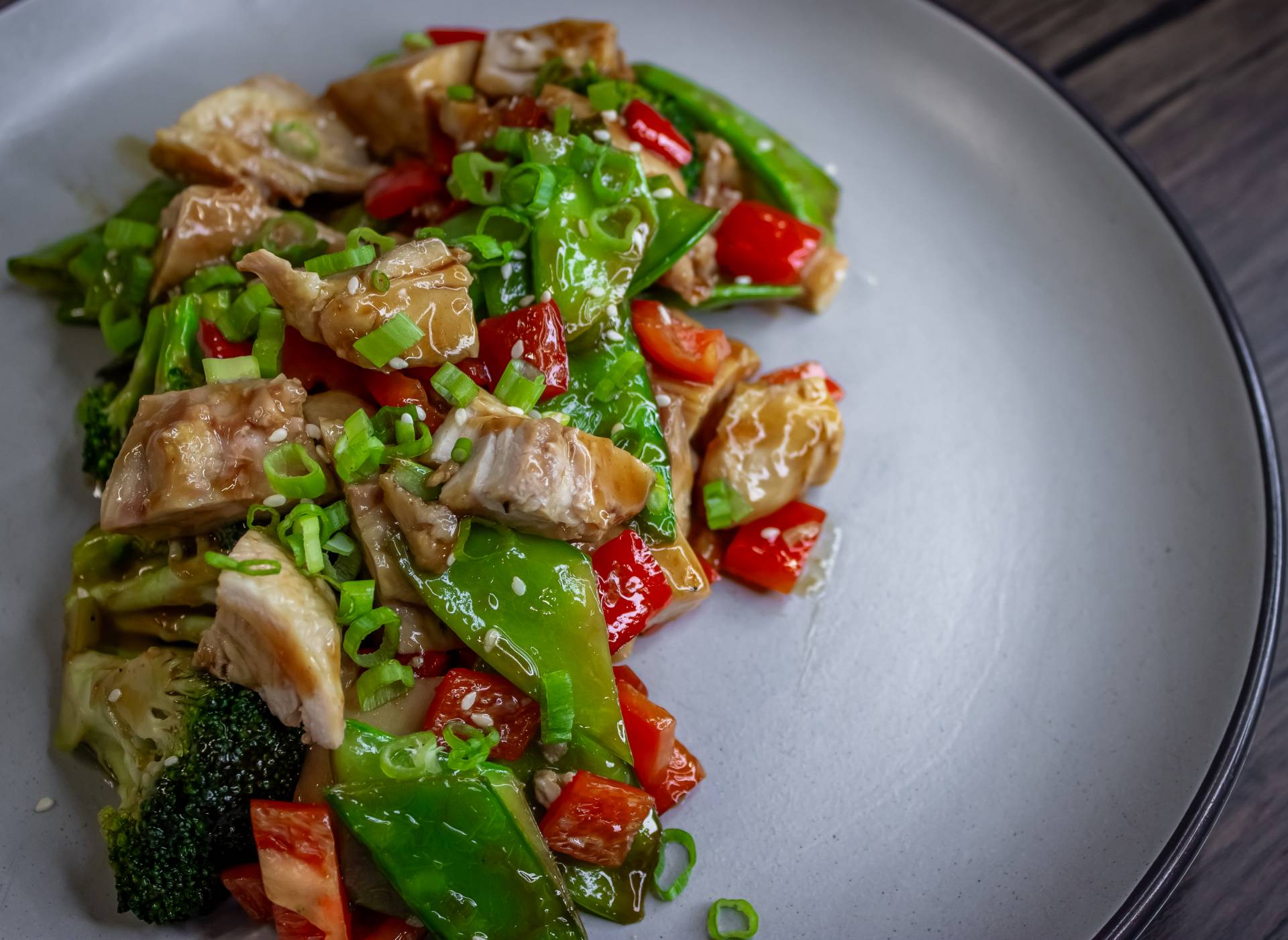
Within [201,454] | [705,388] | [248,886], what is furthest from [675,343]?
[248,886]

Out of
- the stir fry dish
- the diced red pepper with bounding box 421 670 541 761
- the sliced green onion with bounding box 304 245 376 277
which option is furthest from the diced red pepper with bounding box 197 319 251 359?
the diced red pepper with bounding box 421 670 541 761

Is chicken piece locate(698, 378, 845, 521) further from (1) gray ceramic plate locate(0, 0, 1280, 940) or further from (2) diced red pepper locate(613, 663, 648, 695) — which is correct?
(2) diced red pepper locate(613, 663, 648, 695)

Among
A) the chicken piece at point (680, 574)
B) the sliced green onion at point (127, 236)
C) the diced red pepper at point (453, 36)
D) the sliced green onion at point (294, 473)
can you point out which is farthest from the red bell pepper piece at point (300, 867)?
the diced red pepper at point (453, 36)

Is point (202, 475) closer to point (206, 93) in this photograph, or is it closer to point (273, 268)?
point (273, 268)

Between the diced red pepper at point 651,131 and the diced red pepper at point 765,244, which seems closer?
the diced red pepper at point 651,131

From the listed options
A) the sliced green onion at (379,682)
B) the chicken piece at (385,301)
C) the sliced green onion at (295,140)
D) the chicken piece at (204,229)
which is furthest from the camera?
the sliced green onion at (295,140)

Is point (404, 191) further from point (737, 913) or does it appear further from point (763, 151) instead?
point (737, 913)

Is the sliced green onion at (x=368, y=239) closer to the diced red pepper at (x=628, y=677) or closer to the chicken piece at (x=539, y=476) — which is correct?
the chicken piece at (x=539, y=476)
